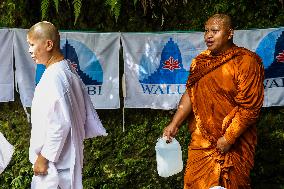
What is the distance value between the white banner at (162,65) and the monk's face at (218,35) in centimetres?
201

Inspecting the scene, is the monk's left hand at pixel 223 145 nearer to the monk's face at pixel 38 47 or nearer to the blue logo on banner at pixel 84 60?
the monk's face at pixel 38 47

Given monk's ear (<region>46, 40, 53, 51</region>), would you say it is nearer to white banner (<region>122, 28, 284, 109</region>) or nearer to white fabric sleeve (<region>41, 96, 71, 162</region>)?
white fabric sleeve (<region>41, 96, 71, 162</region>)

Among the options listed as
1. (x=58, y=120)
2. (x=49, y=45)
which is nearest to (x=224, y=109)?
(x=58, y=120)

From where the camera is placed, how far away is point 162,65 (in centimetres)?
608

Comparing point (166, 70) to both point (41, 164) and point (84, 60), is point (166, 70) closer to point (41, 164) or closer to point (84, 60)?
point (84, 60)

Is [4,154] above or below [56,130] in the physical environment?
below

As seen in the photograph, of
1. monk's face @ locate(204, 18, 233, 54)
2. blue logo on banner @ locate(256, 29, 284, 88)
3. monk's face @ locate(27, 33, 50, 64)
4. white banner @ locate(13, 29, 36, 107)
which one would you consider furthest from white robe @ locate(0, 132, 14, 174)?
blue logo on banner @ locate(256, 29, 284, 88)

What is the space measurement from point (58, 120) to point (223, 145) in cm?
137

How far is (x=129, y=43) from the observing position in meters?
6.07

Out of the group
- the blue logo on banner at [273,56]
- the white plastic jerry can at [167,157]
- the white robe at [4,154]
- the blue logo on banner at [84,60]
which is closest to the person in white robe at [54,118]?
the white robe at [4,154]

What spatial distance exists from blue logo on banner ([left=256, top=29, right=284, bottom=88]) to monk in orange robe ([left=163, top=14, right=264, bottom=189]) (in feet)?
6.66

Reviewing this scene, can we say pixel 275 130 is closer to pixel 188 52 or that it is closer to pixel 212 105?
pixel 188 52

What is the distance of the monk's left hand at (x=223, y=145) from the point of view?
12.8ft

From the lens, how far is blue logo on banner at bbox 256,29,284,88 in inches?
232
